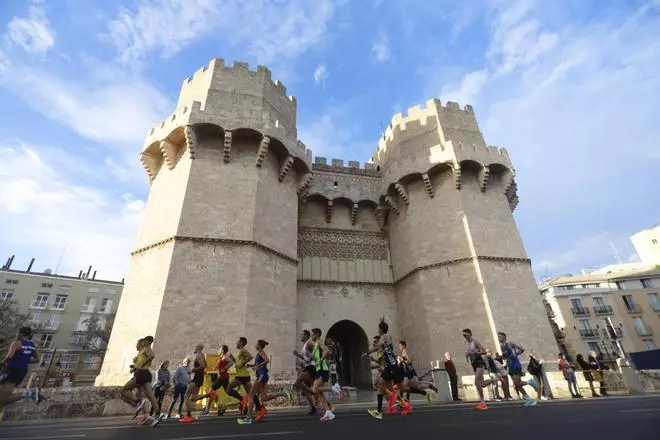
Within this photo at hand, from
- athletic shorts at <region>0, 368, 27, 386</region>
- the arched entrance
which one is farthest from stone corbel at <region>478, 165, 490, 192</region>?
athletic shorts at <region>0, 368, 27, 386</region>

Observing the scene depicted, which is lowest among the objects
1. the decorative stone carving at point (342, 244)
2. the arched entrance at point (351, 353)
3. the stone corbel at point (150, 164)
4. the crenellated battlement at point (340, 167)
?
the arched entrance at point (351, 353)

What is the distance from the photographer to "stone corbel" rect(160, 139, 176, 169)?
14685 mm

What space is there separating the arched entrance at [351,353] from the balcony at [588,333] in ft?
86.8

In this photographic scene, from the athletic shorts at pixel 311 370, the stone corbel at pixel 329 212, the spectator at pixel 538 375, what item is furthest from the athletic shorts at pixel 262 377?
the stone corbel at pixel 329 212

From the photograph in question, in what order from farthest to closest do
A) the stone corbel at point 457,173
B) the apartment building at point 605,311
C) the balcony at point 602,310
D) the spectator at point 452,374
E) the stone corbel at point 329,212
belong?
1. the balcony at point 602,310
2. the apartment building at point 605,311
3. the stone corbel at point 329,212
4. the stone corbel at point 457,173
5. the spectator at point 452,374

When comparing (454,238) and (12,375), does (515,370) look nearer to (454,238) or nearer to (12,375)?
(454,238)

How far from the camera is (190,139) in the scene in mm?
13875

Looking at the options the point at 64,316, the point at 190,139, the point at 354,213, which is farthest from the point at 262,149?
the point at 64,316

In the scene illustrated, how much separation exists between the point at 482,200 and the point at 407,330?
24.9 feet

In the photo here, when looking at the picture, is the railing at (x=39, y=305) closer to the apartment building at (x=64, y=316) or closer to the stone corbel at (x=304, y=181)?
the apartment building at (x=64, y=316)

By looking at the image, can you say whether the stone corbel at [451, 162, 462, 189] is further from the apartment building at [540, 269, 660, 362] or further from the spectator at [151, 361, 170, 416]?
the apartment building at [540, 269, 660, 362]

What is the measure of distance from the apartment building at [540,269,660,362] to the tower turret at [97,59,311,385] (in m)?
31.0

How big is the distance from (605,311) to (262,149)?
119ft

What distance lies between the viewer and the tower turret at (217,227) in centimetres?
1144
